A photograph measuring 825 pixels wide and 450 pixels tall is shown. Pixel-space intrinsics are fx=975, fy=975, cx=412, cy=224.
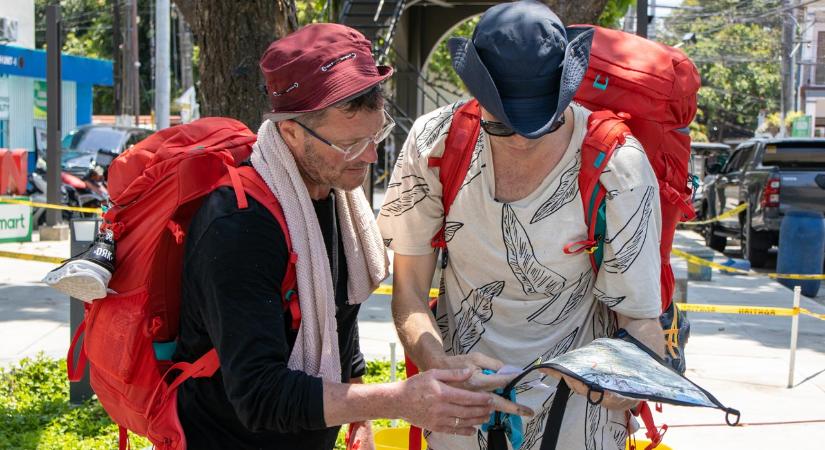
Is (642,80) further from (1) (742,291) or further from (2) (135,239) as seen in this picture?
(1) (742,291)

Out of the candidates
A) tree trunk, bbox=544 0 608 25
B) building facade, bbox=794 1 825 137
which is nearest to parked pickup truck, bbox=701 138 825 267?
tree trunk, bbox=544 0 608 25

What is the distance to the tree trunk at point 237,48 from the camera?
5391 millimetres

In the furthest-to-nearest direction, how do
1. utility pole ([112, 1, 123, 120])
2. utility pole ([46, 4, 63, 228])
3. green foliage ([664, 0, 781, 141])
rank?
green foliage ([664, 0, 781, 141]), utility pole ([112, 1, 123, 120]), utility pole ([46, 4, 63, 228])

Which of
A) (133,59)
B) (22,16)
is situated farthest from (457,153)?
(133,59)

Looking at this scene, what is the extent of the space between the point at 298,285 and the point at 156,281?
365 millimetres

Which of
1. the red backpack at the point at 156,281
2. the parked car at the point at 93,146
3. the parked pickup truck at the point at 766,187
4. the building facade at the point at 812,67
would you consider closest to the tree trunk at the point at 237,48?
the red backpack at the point at 156,281

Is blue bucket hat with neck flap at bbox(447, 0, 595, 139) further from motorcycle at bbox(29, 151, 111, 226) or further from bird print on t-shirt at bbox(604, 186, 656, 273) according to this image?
motorcycle at bbox(29, 151, 111, 226)

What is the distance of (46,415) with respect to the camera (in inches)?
225

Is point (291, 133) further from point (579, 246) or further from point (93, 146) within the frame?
point (93, 146)

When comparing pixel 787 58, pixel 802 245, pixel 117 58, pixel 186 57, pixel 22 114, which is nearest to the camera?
pixel 802 245

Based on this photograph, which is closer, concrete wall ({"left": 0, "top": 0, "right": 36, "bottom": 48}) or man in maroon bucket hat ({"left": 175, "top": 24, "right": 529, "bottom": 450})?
Result: man in maroon bucket hat ({"left": 175, "top": 24, "right": 529, "bottom": 450})

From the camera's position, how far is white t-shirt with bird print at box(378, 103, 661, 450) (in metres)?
2.41

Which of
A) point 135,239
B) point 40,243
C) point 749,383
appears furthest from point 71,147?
point 135,239

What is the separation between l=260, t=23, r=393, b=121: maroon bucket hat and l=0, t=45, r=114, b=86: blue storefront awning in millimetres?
19349
